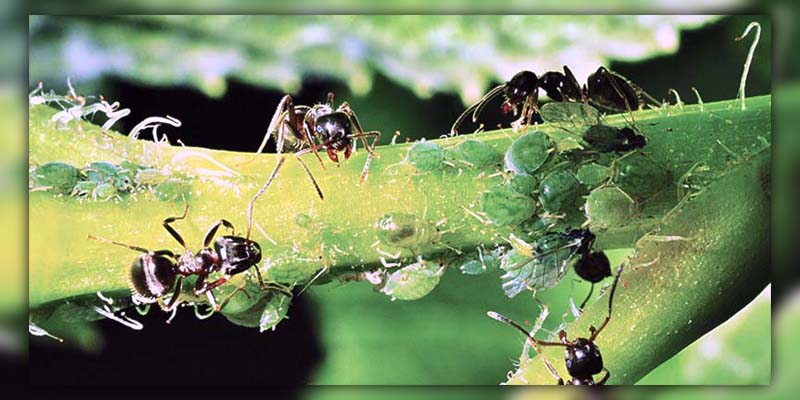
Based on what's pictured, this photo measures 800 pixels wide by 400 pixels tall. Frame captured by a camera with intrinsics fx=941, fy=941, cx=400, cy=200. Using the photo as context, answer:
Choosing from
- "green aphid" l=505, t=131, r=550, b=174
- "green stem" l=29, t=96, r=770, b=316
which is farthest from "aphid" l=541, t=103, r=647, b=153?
"green aphid" l=505, t=131, r=550, b=174

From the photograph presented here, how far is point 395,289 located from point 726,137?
3.36ft

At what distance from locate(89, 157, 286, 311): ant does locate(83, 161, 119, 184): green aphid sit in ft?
0.56

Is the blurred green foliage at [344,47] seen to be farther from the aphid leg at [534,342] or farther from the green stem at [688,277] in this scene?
the aphid leg at [534,342]

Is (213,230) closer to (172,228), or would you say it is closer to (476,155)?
(172,228)

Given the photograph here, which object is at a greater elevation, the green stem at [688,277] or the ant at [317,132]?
the ant at [317,132]

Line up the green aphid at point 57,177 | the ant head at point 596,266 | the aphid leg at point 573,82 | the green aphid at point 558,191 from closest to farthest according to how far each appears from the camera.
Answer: the green aphid at point 558,191 → the green aphid at point 57,177 → the ant head at point 596,266 → the aphid leg at point 573,82

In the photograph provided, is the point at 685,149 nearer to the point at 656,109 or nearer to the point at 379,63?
the point at 656,109

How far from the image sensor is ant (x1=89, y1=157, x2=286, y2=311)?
256cm

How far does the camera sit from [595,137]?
2.62 meters

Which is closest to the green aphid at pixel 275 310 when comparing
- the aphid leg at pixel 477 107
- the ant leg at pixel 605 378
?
the aphid leg at pixel 477 107

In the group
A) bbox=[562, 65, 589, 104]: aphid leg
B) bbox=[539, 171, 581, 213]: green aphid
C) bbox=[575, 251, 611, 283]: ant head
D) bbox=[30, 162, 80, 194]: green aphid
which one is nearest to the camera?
bbox=[539, 171, 581, 213]: green aphid

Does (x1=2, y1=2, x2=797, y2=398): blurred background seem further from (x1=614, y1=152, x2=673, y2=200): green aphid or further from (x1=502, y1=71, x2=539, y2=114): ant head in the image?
(x1=614, y1=152, x2=673, y2=200): green aphid

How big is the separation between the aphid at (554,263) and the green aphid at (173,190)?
898mm

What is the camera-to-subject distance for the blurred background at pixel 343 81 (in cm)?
285
